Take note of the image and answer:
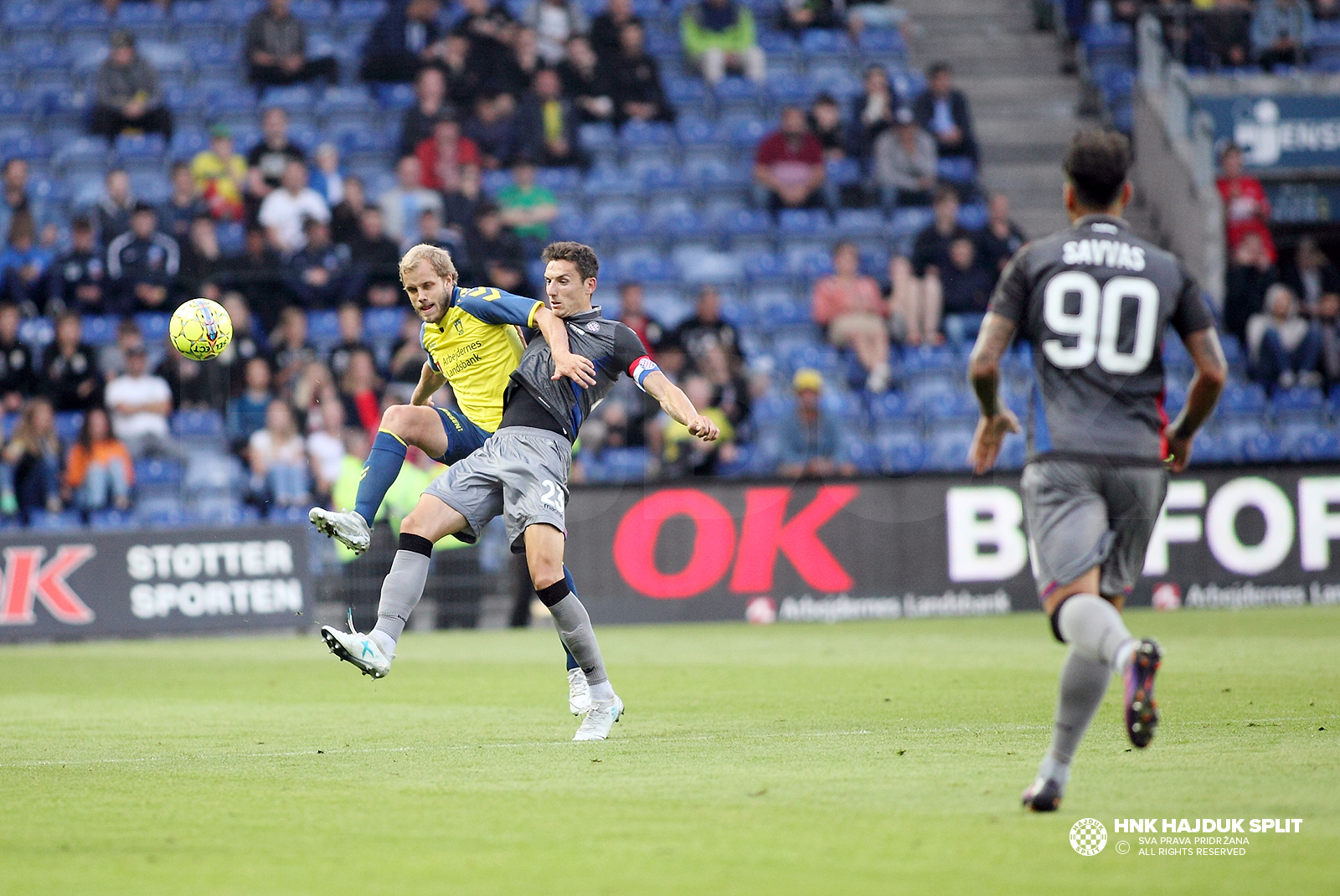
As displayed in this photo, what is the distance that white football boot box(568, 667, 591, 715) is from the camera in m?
8.11

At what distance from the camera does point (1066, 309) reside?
5574mm

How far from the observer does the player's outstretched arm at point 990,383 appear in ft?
18.1

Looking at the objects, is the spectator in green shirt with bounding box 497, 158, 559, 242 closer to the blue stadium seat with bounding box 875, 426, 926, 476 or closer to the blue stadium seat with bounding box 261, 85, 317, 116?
the blue stadium seat with bounding box 261, 85, 317, 116

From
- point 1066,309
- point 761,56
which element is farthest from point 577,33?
point 1066,309

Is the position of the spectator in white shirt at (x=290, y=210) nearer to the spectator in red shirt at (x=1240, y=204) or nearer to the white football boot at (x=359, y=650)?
the spectator in red shirt at (x=1240, y=204)

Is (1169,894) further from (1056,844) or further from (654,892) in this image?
(654,892)

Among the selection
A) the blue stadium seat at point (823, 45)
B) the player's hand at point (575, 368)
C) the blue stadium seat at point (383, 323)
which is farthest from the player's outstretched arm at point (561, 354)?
the blue stadium seat at point (823, 45)

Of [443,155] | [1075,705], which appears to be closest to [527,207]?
[443,155]

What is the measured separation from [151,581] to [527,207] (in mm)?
6006

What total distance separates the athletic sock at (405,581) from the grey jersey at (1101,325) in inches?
133

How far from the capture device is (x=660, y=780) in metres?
6.46

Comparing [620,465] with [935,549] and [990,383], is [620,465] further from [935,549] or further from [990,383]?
[990,383]

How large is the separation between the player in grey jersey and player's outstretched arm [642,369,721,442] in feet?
6.07

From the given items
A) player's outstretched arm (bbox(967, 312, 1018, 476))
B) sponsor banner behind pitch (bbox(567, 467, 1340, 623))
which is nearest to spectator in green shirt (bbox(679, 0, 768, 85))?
sponsor banner behind pitch (bbox(567, 467, 1340, 623))
